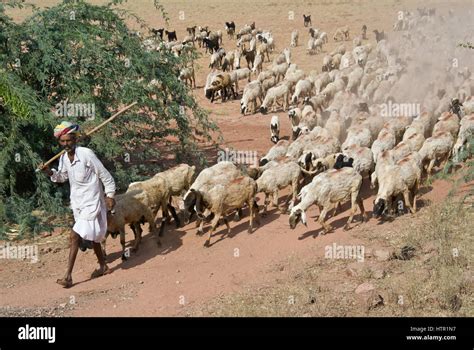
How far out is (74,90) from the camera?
35.5 feet

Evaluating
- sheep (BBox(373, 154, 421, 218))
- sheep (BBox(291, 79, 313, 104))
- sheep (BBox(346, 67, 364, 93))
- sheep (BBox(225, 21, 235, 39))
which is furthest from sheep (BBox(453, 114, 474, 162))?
sheep (BBox(225, 21, 235, 39))

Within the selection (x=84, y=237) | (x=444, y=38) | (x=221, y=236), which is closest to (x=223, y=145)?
(x=221, y=236)

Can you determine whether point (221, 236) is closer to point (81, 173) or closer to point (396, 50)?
point (81, 173)

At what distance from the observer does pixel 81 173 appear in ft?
23.8

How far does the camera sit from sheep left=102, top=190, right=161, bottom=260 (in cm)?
844

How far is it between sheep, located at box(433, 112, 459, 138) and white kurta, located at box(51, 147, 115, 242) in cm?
629

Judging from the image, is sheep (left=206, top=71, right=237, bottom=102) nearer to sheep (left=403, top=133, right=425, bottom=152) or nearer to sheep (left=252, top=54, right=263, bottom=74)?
sheep (left=252, top=54, right=263, bottom=74)

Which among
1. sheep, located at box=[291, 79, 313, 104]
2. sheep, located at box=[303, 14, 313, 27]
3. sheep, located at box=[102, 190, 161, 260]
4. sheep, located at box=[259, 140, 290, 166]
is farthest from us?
sheep, located at box=[303, 14, 313, 27]

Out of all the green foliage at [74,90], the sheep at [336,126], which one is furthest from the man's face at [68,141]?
the sheep at [336,126]

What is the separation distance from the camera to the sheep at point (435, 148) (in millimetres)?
10484

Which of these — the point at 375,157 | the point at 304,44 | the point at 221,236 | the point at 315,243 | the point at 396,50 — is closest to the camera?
the point at 315,243

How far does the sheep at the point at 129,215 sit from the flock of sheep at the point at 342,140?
15 millimetres

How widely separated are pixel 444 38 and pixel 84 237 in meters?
15.6

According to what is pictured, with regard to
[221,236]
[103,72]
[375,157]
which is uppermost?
[103,72]
